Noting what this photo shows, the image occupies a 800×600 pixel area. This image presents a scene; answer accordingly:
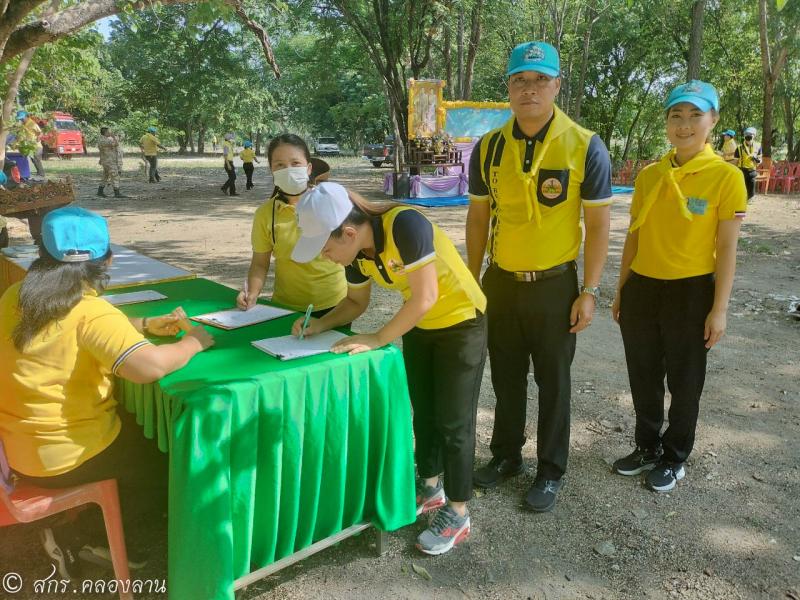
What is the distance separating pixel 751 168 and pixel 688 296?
12874 millimetres

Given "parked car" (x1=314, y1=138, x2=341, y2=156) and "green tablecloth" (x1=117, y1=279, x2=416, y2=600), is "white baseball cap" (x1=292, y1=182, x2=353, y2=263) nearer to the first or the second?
"green tablecloth" (x1=117, y1=279, x2=416, y2=600)

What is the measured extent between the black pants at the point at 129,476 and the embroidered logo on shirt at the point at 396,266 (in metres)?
1.18

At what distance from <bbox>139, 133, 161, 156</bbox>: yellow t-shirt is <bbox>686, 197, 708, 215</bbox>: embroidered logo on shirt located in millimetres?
16833

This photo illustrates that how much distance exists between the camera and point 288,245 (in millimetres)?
3031

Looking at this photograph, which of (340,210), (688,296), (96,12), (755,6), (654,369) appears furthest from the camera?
(755,6)

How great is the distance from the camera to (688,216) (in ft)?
8.57

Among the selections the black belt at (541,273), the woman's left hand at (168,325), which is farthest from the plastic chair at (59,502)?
the black belt at (541,273)

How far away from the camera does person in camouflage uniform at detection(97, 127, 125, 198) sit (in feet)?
45.6

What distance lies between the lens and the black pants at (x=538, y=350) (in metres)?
2.57

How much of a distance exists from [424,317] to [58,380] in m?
1.28

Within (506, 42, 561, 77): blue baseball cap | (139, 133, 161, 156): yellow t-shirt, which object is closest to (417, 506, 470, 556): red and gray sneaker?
(506, 42, 561, 77): blue baseball cap

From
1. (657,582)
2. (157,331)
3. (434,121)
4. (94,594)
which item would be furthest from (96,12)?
(434,121)

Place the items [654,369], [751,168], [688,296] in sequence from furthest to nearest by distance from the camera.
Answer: [751,168] → [654,369] → [688,296]

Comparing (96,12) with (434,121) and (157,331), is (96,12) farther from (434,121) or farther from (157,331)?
(434,121)
